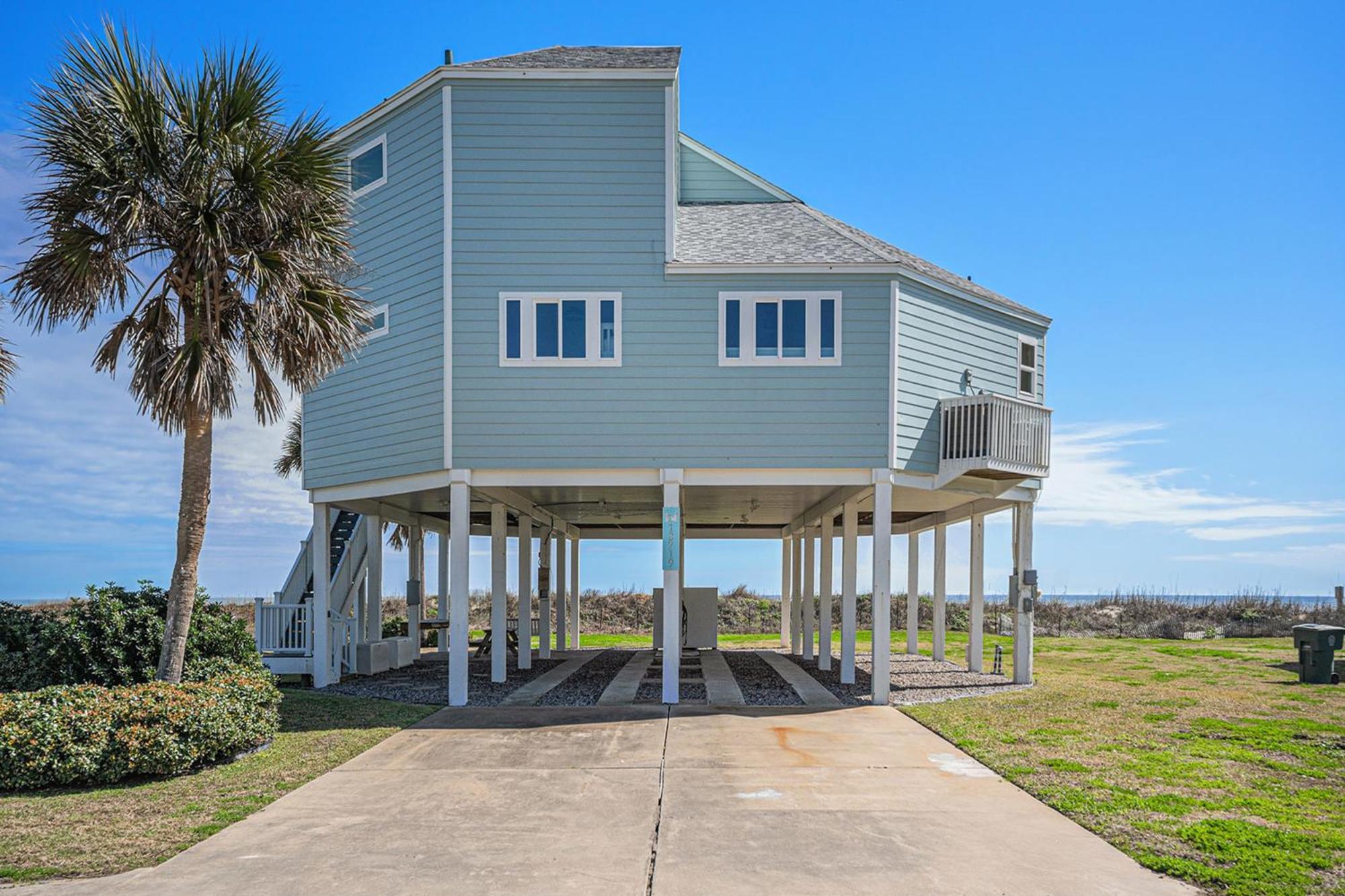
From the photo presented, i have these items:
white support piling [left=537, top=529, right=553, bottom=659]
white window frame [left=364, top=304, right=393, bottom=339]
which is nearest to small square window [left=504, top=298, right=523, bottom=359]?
white window frame [left=364, top=304, right=393, bottom=339]

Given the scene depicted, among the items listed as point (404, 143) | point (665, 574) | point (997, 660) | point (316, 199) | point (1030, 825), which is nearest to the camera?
point (1030, 825)

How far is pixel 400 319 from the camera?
54.0ft

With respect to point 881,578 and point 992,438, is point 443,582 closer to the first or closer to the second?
point 881,578

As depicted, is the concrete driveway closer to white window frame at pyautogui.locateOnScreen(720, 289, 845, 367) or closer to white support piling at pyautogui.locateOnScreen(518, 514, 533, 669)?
white window frame at pyautogui.locateOnScreen(720, 289, 845, 367)

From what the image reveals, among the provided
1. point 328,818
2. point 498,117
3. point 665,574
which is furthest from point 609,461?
point 328,818

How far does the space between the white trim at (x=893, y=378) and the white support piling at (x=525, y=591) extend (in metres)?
8.07

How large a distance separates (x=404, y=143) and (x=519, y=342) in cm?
397

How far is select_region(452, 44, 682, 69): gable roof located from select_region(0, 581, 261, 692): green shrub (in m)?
9.03

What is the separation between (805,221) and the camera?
18375 mm

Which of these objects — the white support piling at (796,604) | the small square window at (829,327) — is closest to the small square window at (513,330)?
the small square window at (829,327)

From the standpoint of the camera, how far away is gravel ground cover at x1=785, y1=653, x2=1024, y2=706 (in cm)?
1644

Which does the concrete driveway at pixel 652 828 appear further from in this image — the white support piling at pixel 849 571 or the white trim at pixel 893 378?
the white support piling at pixel 849 571

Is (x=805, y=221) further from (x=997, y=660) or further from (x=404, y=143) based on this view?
(x=997, y=660)

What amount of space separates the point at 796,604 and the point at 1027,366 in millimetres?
12322
